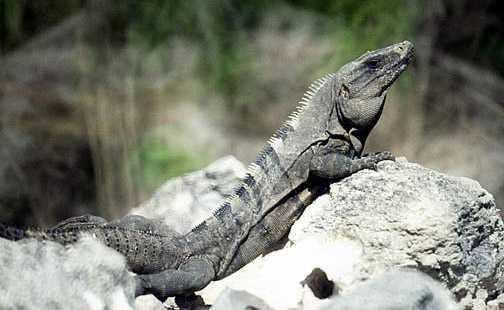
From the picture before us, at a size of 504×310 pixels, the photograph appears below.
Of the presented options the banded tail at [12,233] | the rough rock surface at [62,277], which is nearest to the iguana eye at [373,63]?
the rough rock surface at [62,277]

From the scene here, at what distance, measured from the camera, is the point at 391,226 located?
5.23 metres

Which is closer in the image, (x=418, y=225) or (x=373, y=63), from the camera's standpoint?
(x=418, y=225)

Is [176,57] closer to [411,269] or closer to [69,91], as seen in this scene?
[69,91]

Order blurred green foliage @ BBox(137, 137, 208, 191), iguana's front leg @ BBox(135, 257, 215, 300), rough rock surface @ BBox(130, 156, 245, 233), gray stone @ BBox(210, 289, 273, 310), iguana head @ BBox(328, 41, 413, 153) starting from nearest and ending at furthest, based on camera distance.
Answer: gray stone @ BBox(210, 289, 273, 310) < iguana's front leg @ BBox(135, 257, 215, 300) < iguana head @ BBox(328, 41, 413, 153) < rough rock surface @ BBox(130, 156, 245, 233) < blurred green foliage @ BBox(137, 137, 208, 191)

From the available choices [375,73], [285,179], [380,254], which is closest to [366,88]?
[375,73]

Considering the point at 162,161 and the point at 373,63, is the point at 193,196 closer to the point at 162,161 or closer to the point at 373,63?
the point at 373,63

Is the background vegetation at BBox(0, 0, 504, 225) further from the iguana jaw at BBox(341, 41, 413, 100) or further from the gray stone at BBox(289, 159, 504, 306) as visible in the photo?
the gray stone at BBox(289, 159, 504, 306)

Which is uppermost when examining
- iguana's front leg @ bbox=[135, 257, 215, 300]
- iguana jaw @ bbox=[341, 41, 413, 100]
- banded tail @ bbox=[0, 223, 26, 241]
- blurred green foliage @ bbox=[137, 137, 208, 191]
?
iguana jaw @ bbox=[341, 41, 413, 100]

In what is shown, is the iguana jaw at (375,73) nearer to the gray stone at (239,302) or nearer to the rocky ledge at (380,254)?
the rocky ledge at (380,254)

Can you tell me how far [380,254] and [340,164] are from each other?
875 mm

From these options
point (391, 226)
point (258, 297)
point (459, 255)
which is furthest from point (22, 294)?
point (459, 255)

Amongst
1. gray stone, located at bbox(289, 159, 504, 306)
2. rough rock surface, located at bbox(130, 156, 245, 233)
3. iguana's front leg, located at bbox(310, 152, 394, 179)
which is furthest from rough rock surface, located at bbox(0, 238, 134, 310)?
rough rock surface, located at bbox(130, 156, 245, 233)

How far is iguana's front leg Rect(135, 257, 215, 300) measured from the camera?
212 inches

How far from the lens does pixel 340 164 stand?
19.2ft
